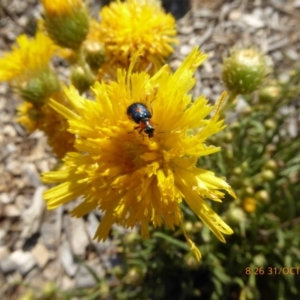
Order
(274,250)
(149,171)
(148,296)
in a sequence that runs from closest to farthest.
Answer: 1. (149,171)
2. (274,250)
3. (148,296)

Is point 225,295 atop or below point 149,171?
below

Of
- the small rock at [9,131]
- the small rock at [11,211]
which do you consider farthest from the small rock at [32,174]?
the small rock at [9,131]

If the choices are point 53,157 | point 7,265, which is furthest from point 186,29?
point 7,265

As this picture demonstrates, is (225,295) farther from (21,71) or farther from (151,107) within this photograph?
(21,71)

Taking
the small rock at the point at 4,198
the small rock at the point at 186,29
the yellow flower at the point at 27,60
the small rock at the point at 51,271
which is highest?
the small rock at the point at 186,29

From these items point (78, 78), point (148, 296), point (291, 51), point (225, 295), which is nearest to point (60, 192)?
point (78, 78)
